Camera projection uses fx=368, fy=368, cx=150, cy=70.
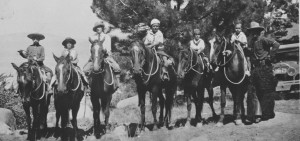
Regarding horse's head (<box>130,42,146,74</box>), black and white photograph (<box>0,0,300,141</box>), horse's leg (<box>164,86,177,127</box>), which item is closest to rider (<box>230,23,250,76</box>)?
black and white photograph (<box>0,0,300,141</box>)

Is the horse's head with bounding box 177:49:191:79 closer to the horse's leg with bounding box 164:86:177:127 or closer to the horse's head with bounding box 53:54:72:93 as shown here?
the horse's leg with bounding box 164:86:177:127

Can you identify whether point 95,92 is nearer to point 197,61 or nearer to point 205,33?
point 197,61

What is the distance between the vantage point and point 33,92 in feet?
32.0

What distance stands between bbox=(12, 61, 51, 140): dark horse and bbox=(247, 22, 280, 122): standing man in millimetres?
5620

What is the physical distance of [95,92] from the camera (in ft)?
33.2

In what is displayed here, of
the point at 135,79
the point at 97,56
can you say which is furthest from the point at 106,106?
the point at 97,56

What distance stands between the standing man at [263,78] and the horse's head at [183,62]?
1.70 m

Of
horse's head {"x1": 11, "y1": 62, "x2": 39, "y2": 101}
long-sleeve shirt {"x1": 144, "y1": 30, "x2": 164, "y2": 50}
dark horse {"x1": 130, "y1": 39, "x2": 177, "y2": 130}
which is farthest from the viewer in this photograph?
long-sleeve shirt {"x1": 144, "y1": 30, "x2": 164, "y2": 50}

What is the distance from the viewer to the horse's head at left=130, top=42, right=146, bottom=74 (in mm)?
9570

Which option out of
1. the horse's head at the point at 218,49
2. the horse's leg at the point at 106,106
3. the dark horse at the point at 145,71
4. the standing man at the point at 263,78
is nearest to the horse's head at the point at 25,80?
the horse's leg at the point at 106,106

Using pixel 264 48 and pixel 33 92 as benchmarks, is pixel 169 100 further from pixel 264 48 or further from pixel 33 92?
pixel 33 92

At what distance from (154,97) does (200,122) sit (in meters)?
1.48

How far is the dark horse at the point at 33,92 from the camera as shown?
9266 mm

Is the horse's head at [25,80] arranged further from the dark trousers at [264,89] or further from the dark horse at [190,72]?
the dark trousers at [264,89]
